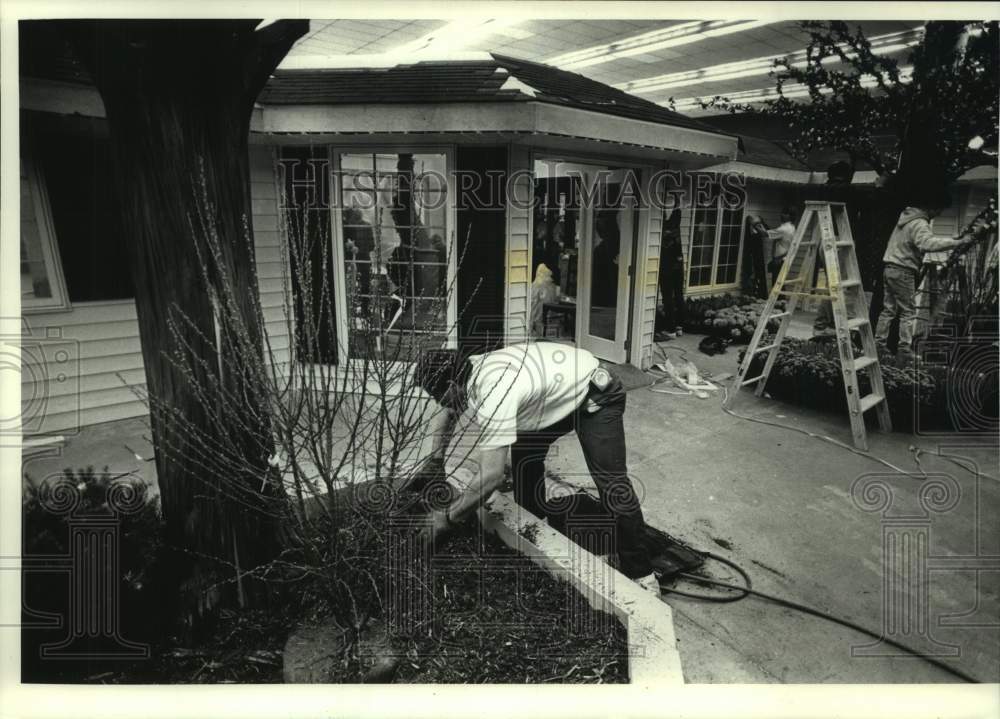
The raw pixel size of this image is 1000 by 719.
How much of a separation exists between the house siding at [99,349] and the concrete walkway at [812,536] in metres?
3.60

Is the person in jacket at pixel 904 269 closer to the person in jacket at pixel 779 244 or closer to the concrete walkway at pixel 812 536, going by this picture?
the concrete walkway at pixel 812 536

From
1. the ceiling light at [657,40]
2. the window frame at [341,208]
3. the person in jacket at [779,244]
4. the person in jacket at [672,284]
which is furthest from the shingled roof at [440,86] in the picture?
the person in jacket at [779,244]

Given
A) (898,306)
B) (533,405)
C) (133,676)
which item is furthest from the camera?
(898,306)

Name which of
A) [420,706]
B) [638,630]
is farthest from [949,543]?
[420,706]

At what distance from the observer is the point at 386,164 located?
16.3ft

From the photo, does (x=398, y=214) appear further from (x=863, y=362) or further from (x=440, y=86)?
(x=863, y=362)

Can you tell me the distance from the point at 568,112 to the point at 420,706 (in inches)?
158

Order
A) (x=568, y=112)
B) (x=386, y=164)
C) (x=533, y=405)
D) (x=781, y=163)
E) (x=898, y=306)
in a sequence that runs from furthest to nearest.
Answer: (x=781, y=163)
(x=898, y=306)
(x=386, y=164)
(x=568, y=112)
(x=533, y=405)

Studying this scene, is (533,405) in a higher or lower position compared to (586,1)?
lower

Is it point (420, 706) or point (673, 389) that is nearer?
point (420, 706)

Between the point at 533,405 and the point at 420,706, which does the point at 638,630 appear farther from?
the point at 533,405

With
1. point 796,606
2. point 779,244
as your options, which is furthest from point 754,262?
point 796,606

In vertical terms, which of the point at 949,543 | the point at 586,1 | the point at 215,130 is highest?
the point at 586,1

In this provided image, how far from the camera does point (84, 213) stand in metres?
4.28
